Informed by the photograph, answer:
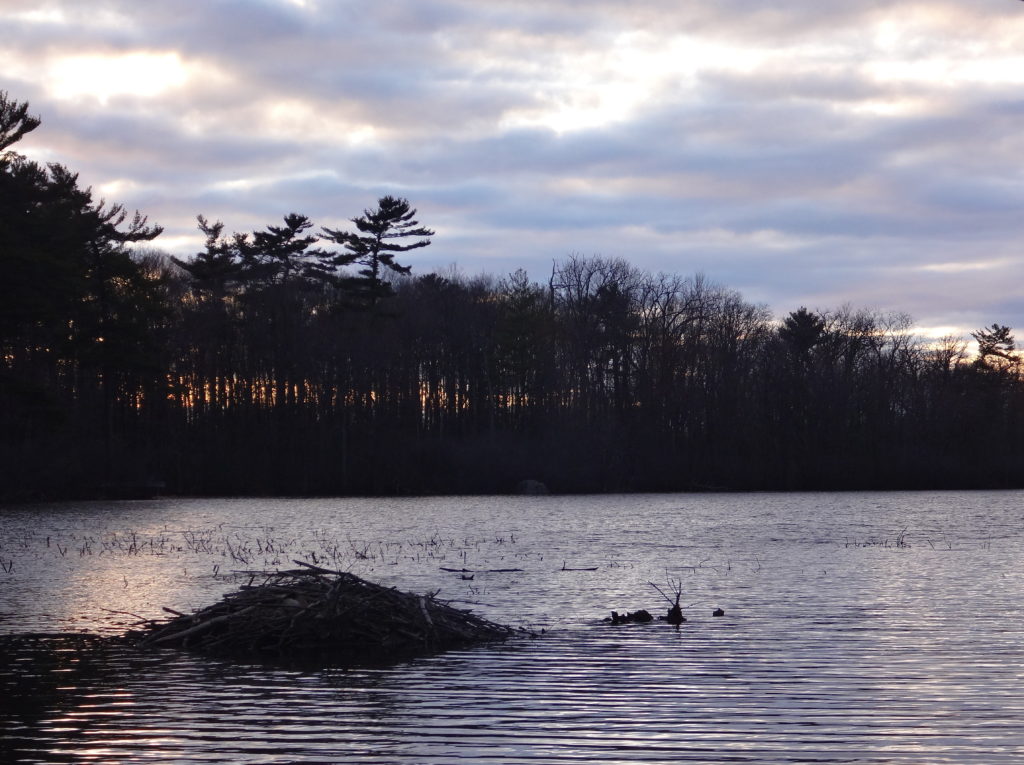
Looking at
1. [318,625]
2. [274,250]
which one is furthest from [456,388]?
[318,625]

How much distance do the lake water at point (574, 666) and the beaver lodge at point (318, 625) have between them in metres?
0.58

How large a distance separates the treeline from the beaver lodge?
50.0m

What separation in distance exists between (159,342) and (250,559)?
43914mm

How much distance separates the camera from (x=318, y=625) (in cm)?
1658

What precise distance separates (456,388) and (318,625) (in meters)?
75.2

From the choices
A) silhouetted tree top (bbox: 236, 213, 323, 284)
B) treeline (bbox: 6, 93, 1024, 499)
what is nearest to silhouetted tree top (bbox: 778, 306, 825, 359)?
treeline (bbox: 6, 93, 1024, 499)

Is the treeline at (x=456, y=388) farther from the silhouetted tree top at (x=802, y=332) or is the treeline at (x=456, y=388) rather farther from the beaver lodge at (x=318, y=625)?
the beaver lodge at (x=318, y=625)

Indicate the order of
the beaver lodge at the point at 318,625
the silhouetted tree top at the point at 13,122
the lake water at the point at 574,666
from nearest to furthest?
1. the lake water at the point at 574,666
2. the beaver lodge at the point at 318,625
3. the silhouetted tree top at the point at 13,122

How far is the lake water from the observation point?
10.9 metres

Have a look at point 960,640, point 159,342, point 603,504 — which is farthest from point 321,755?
point 159,342

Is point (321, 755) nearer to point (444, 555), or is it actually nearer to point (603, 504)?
point (444, 555)

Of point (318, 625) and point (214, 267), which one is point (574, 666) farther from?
point (214, 267)

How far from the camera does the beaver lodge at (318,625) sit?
1644 cm

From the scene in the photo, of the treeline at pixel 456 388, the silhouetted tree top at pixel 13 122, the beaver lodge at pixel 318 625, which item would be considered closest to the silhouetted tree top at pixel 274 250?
the treeline at pixel 456 388
